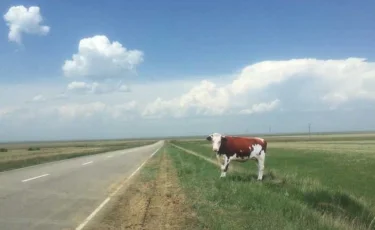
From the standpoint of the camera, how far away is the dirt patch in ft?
35.4

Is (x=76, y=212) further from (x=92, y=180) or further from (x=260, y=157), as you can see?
(x=260, y=157)

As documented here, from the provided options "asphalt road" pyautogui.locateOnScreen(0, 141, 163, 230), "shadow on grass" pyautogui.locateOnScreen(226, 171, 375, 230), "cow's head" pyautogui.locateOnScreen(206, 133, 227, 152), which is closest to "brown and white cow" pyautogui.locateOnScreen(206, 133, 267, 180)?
"cow's head" pyautogui.locateOnScreen(206, 133, 227, 152)

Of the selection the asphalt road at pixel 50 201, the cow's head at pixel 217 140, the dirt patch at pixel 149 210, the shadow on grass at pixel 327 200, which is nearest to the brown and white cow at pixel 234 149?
the cow's head at pixel 217 140

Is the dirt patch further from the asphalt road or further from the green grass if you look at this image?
the asphalt road

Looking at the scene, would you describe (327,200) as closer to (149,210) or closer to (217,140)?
(217,140)

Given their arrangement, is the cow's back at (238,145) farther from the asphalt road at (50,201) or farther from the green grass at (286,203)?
the asphalt road at (50,201)

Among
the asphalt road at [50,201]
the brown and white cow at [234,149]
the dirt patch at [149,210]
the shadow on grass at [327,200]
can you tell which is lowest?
the shadow on grass at [327,200]

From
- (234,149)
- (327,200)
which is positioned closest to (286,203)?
(327,200)

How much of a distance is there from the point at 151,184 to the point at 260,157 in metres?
5.14

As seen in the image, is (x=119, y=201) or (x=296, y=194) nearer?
(x=119, y=201)

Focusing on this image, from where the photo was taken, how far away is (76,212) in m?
12.2

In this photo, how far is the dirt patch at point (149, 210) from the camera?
1080 centimetres

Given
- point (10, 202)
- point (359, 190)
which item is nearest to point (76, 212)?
point (10, 202)

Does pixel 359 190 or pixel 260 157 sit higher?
pixel 260 157
